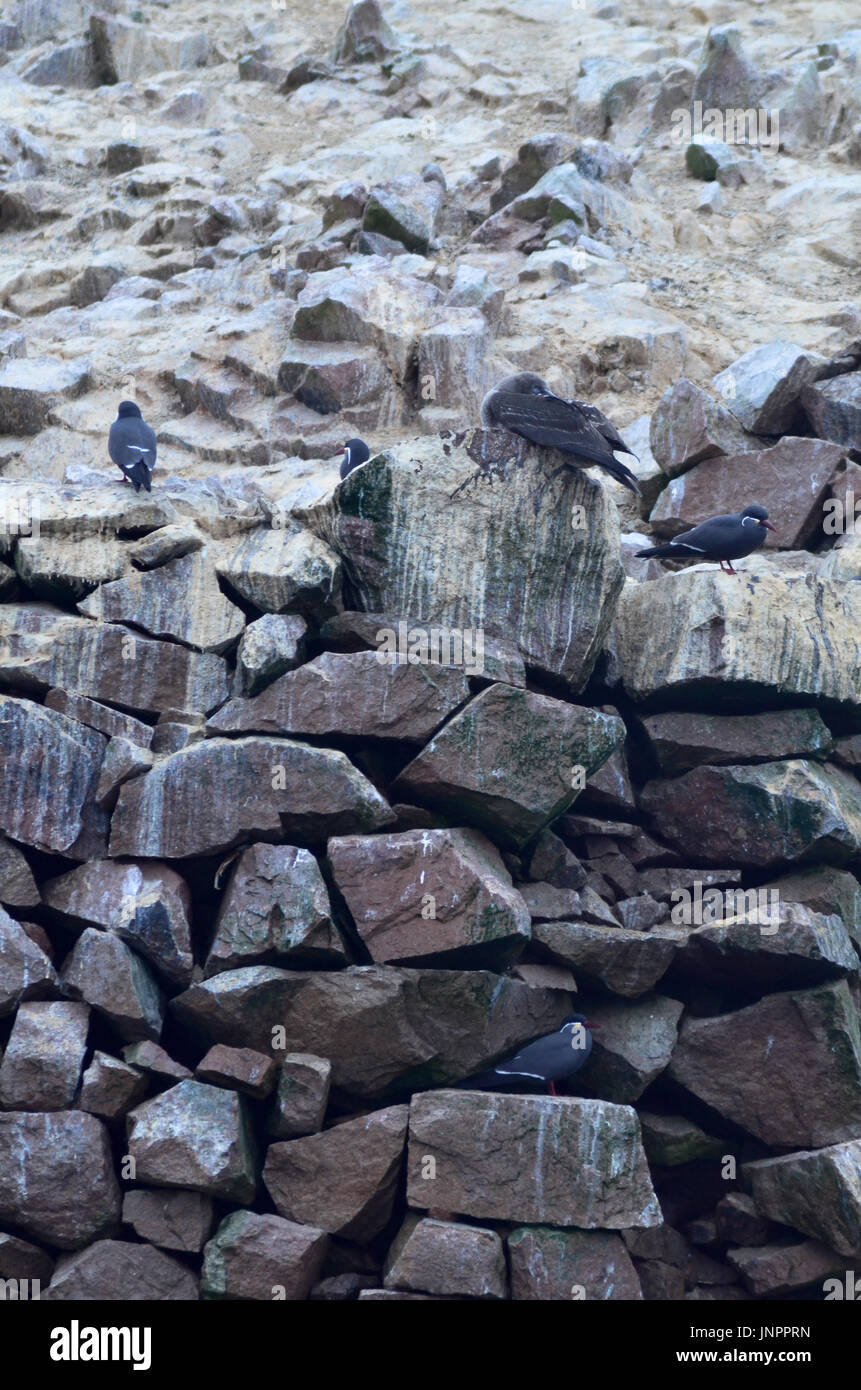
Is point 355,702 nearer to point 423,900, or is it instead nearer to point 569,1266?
point 423,900

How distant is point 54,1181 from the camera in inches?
315

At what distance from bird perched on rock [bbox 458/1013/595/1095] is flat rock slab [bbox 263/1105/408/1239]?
68 centimetres

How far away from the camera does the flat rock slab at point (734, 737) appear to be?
10117mm

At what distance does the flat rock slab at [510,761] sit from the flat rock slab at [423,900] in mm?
442

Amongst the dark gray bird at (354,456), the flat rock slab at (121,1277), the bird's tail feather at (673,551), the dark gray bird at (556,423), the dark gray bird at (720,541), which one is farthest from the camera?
the dark gray bird at (354,456)

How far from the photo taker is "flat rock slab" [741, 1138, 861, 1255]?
27.4ft

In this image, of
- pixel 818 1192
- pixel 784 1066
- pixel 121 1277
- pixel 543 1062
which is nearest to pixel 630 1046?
pixel 543 1062

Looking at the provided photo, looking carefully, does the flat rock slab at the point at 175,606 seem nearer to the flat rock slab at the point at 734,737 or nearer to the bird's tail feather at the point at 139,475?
the bird's tail feather at the point at 139,475

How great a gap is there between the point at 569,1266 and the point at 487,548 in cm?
494

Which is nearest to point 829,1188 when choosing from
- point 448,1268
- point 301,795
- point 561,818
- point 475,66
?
point 448,1268

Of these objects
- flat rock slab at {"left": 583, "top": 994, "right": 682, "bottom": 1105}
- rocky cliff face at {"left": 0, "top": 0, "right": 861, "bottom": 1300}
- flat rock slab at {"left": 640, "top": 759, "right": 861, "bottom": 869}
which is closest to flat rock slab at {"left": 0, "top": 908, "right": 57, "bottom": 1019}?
rocky cliff face at {"left": 0, "top": 0, "right": 861, "bottom": 1300}

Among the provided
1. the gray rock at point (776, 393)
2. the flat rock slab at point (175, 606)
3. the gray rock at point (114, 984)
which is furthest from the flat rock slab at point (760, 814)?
the gray rock at point (776, 393)

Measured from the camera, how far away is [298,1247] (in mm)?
8000

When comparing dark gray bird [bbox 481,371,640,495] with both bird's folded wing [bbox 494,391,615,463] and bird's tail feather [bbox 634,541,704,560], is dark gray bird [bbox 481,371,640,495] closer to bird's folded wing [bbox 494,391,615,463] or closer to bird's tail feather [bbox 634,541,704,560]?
bird's folded wing [bbox 494,391,615,463]
